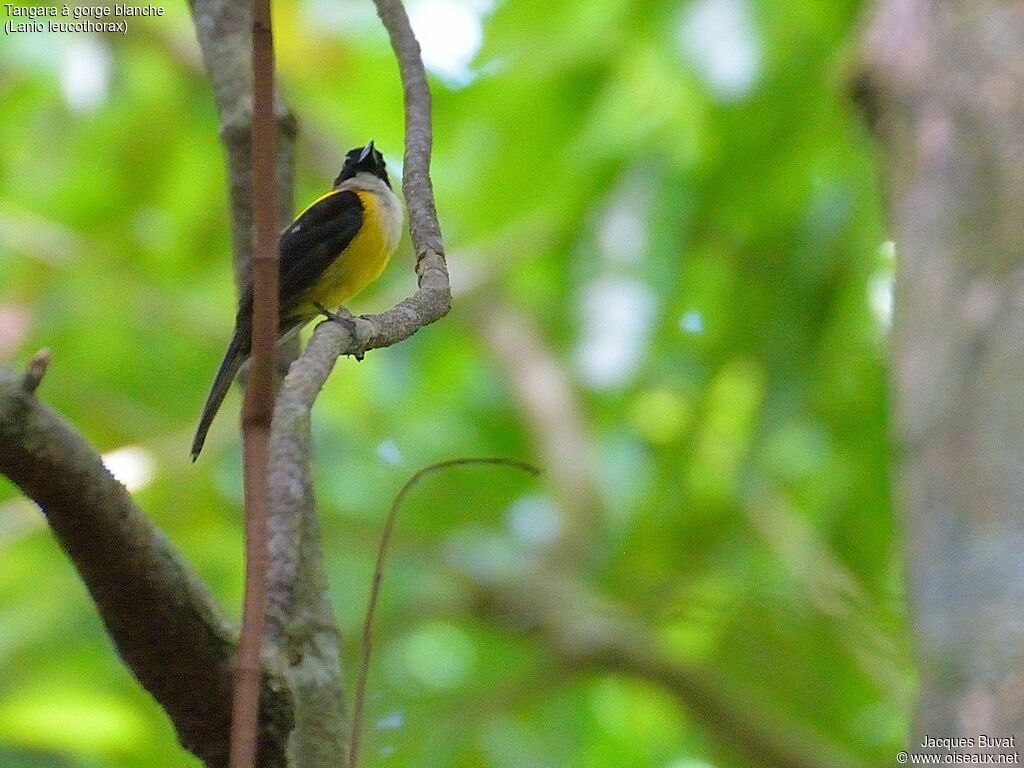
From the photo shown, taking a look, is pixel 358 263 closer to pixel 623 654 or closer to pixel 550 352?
pixel 623 654

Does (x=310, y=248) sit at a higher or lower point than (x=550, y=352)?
lower

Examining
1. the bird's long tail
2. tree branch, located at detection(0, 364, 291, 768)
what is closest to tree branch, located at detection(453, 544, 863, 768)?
the bird's long tail

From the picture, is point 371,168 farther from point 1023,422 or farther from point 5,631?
point 1023,422

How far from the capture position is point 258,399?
1.45 meters

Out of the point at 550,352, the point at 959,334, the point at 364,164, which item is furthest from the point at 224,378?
the point at 550,352

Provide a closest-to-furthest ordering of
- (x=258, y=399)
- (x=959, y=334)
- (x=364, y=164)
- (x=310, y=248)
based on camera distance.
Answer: (x=258, y=399), (x=959, y=334), (x=310, y=248), (x=364, y=164)

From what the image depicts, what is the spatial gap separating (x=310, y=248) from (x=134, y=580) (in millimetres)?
2952

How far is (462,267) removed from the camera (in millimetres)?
7234

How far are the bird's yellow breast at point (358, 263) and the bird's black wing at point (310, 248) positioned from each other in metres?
0.02

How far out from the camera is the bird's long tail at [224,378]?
3.91 m

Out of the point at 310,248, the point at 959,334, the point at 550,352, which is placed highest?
the point at 550,352

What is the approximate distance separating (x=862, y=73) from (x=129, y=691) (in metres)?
3.70

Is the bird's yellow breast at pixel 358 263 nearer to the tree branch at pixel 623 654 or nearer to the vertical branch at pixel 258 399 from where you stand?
the tree branch at pixel 623 654

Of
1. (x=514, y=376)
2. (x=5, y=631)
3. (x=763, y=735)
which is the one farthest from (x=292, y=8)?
(x=763, y=735)
